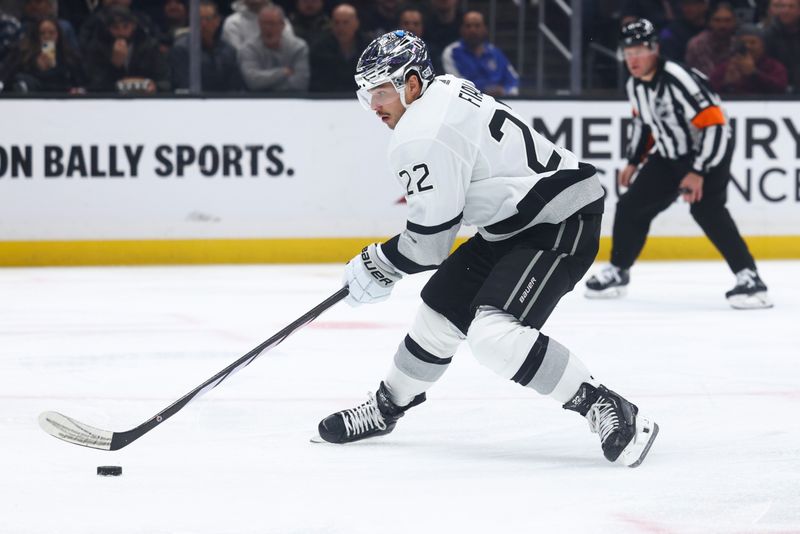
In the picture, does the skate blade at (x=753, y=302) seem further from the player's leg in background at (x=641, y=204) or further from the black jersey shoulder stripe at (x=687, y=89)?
the black jersey shoulder stripe at (x=687, y=89)

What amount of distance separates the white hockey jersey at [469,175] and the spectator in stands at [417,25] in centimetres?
435

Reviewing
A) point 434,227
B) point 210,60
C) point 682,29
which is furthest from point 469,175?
point 682,29

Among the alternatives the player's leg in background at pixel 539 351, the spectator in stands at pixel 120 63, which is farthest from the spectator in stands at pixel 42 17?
the player's leg in background at pixel 539 351

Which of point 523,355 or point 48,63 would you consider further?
point 48,63

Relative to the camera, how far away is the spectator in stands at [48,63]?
679 cm

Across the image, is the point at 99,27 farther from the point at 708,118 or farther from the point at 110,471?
the point at 110,471

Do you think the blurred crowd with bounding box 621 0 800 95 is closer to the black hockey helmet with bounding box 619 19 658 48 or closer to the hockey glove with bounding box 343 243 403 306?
the black hockey helmet with bounding box 619 19 658 48

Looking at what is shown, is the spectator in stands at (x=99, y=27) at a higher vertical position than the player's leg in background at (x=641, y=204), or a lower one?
higher

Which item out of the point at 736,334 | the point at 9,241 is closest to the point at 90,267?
the point at 9,241

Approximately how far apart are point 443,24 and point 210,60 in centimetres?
126

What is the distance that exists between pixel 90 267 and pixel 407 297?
6.46 feet

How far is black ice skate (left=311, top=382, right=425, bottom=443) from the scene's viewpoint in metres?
2.92

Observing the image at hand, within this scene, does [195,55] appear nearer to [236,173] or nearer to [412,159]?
[236,173]

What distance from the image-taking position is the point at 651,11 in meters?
7.67
